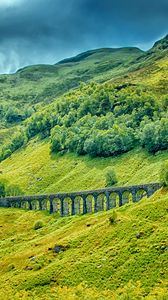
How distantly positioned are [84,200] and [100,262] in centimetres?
6551

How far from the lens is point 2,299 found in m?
96.4

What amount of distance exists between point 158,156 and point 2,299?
110990 mm

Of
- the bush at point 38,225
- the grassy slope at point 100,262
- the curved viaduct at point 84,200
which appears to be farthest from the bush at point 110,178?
the grassy slope at point 100,262

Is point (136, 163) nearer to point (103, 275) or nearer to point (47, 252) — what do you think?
point (47, 252)

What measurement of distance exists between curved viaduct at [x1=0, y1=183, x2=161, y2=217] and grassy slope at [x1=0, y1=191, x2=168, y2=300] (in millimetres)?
24520

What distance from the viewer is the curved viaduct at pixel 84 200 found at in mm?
152000

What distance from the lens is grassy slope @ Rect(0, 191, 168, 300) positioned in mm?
87812

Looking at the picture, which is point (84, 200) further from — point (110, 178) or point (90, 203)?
point (110, 178)

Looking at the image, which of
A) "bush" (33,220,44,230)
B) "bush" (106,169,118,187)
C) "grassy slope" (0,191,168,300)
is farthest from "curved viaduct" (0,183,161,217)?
"grassy slope" (0,191,168,300)

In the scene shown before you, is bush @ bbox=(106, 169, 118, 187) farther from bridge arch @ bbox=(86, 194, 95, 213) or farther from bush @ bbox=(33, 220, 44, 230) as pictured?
bush @ bbox=(33, 220, 44, 230)

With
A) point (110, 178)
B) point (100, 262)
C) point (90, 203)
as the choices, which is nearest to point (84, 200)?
point (90, 203)

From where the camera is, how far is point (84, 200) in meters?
164

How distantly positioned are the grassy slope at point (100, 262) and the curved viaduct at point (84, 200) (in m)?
24.5

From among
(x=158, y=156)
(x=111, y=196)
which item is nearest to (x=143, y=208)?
(x=111, y=196)
